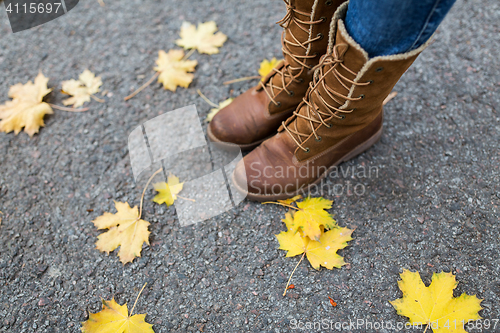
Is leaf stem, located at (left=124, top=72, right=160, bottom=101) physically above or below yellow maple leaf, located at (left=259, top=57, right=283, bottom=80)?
below

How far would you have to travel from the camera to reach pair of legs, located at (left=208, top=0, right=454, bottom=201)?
0.91 metres

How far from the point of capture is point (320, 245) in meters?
1.33

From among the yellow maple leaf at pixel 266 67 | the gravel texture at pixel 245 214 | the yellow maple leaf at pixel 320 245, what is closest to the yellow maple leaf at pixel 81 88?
the gravel texture at pixel 245 214

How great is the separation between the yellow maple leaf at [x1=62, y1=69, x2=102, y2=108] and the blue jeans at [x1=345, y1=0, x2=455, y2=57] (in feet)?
5.11

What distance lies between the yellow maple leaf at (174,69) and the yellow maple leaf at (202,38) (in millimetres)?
103

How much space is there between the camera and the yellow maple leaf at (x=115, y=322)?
1.20 meters

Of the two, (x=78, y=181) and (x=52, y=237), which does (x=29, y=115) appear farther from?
(x=52, y=237)

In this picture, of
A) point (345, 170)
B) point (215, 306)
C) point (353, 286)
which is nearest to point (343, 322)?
point (353, 286)

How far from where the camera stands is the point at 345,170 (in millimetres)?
1554

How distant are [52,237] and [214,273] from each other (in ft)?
2.52

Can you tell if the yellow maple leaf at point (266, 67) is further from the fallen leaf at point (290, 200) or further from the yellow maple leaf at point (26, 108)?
the yellow maple leaf at point (26, 108)

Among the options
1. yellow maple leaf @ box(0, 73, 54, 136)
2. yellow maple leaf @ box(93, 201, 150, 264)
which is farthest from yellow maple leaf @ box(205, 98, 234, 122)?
yellow maple leaf @ box(0, 73, 54, 136)

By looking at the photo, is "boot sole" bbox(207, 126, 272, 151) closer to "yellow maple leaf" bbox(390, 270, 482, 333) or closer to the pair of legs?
the pair of legs

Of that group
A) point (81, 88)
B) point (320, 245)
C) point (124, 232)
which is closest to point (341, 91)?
Answer: point (320, 245)
